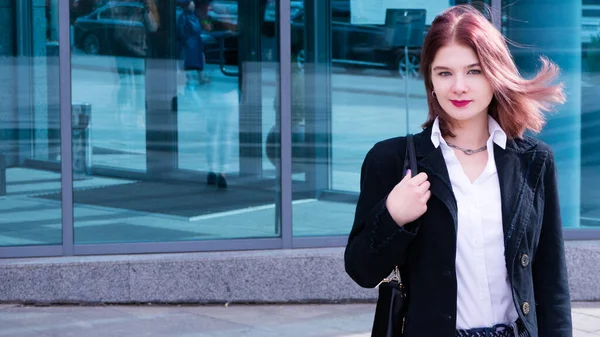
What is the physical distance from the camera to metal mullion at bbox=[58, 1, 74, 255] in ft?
22.5

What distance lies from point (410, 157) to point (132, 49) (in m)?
4.62

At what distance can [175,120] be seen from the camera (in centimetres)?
710

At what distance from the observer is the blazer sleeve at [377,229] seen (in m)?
2.49

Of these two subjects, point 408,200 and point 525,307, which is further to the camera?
point 525,307

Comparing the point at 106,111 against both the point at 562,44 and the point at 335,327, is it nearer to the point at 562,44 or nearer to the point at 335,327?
the point at 335,327

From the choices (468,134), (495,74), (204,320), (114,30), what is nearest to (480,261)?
(468,134)

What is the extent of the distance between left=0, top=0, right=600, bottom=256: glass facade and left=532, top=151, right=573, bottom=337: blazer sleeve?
4526 mm

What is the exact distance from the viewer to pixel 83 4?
686 centimetres

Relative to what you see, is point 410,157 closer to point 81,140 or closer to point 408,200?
point 408,200

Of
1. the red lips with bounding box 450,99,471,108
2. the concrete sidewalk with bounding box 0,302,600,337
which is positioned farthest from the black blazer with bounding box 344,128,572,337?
the concrete sidewalk with bounding box 0,302,600,337

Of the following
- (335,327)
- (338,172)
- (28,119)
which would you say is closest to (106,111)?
(28,119)

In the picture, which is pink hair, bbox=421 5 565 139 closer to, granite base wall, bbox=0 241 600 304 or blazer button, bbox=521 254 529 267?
blazer button, bbox=521 254 529 267

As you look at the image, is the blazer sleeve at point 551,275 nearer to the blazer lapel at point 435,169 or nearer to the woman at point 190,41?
the blazer lapel at point 435,169

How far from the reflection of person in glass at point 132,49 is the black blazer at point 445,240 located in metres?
4.53
